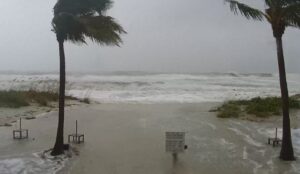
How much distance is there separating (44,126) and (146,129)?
4.89m

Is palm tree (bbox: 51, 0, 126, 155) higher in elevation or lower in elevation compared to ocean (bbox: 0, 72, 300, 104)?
higher

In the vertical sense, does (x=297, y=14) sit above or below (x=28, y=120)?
above

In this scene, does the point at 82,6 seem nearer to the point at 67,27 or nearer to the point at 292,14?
the point at 67,27

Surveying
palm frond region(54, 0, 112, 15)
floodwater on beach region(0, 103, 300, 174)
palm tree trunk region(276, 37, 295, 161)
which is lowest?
floodwater on beach region(0, 103, 300, 174)

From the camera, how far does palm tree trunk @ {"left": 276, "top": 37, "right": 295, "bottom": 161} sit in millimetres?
12766

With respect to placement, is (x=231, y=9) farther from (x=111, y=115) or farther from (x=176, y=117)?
(x=111, y=115)

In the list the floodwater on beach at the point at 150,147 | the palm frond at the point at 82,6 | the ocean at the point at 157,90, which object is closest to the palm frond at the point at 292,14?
the floodwater on beach at the point at 150,147

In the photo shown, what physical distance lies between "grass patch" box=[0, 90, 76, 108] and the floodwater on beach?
16.9 ft

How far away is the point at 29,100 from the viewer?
2988cm

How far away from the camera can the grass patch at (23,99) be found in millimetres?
27672

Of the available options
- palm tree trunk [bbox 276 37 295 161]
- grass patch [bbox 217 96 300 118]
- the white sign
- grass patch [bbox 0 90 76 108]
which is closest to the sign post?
the white sign

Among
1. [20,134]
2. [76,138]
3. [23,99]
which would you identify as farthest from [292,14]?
[23,99]

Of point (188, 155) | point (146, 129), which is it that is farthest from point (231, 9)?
point (146, 129)

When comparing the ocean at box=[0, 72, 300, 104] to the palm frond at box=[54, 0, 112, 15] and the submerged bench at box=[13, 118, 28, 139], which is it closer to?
the submerged bench at box=[13, 118, 28, 139]
